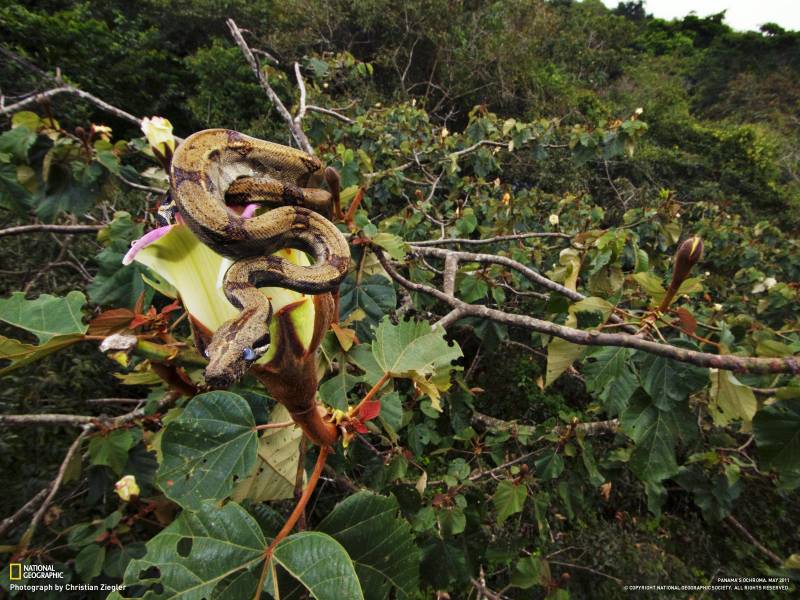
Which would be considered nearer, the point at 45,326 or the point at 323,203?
the point at 45,326

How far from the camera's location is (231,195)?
95cm

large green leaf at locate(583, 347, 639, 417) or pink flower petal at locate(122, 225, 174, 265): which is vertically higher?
pink flower petal at locate(122, 225, 174, 265)

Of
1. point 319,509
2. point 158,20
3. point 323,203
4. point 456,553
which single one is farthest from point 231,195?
point 158,20

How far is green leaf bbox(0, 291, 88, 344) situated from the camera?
37.1 inches

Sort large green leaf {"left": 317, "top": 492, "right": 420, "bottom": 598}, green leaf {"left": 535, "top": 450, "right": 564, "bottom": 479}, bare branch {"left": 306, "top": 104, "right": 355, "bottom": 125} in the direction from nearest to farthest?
large green leaf {"left": 317, "top": 492, "right": 420, "bottom": 598} < green leaf {"left": 535, "top": 450, "right": 564, "bottom": 479} < bare branch {"left": 306, "top": 104, "right": 355, "bottom": 125}

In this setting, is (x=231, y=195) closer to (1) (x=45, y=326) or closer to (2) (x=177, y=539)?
(1) (x=45, y=326)

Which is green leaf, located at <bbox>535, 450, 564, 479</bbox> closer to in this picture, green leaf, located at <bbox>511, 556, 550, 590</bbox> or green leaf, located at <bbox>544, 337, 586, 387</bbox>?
green leaf, located at <bbox>511, 556, 550, 590</bbox>

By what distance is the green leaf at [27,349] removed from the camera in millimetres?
806

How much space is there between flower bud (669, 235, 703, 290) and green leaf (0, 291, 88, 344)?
1517 mm

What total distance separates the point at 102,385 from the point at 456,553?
3.50 metres

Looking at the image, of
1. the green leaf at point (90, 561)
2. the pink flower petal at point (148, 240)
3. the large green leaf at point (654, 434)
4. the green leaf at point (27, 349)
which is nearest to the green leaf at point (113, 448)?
the green leaf at point (90, 561)

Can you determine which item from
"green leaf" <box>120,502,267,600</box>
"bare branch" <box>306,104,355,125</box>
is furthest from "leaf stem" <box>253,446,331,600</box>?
"bare branch" <box>306,104,355,125</box>

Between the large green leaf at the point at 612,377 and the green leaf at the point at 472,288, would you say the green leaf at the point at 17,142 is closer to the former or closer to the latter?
the green leaf at the point at 472,288

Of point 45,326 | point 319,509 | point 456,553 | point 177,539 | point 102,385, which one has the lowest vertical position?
point 319,509
